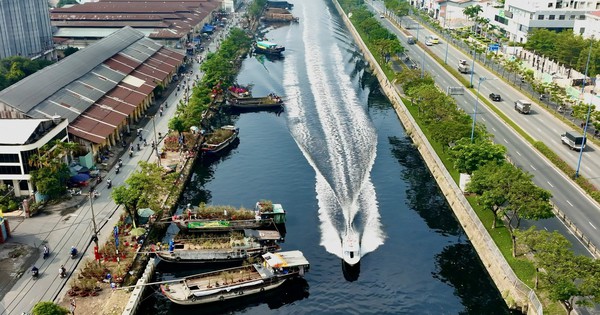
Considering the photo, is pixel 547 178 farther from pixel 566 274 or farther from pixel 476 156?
pixel 566 274

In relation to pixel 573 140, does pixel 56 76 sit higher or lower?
higher

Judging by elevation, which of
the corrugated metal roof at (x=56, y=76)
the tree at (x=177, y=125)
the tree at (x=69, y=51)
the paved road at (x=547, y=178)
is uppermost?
the corrugated metal roof at (x=56, y=76)

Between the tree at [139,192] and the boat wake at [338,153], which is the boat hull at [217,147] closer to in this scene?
the boat wake at [338,153]

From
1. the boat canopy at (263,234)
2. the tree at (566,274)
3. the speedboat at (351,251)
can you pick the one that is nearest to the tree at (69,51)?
the boat canopy at (263,234)

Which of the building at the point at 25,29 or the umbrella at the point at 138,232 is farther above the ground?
the building at the point at 25,29

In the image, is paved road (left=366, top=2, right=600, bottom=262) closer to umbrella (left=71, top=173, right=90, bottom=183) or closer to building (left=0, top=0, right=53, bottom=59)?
umbrella (left=71, top=173, right=90, bottom=183)

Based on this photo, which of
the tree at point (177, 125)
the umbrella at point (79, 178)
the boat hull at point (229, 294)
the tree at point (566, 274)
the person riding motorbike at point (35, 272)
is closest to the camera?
the tree at point (566, 274)

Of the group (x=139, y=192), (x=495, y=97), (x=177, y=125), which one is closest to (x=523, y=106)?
(x=495, y=97)
